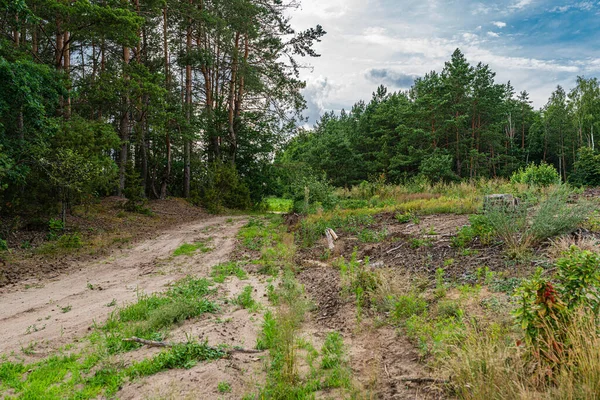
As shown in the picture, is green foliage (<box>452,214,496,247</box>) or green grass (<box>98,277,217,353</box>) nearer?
green grass (<box>98,277,217,353</box>)

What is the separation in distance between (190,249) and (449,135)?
35052mm

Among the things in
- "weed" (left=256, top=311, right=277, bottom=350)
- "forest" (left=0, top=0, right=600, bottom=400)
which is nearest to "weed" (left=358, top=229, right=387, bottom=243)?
"forest" (left=0, top=0, right=600, bottom=400)

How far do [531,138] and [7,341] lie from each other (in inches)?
2191

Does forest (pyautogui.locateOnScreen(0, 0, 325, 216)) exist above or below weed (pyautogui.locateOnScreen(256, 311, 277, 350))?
above

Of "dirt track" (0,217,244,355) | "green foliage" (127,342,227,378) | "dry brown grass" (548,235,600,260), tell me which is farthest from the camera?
"dry brown grass" (548,235,600,260)

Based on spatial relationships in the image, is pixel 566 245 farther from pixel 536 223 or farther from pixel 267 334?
pixel 267 334

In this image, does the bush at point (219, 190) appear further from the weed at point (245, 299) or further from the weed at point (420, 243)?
the weed at point (245, 299)

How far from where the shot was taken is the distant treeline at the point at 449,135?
34.8m

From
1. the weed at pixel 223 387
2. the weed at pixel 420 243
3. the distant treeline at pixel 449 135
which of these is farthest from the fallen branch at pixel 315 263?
the distant treeline at pixel 449 135

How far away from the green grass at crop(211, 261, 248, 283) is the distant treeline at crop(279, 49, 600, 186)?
949 inches

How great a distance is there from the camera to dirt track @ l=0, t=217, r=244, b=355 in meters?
4.42

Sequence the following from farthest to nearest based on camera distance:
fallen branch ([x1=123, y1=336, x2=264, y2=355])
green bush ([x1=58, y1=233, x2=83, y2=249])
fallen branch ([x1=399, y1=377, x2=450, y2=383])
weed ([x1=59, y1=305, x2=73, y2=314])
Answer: green bush ([x1=58, y1=233, x2=83, y2=249])
weed ([x1=59, y1=305, x2=73, y2=314])
fallen branch ([x1=123, y1=336, x2=264, y2=355])
fallen branch ([x1=399, y1=377, x2=450, y2=383])

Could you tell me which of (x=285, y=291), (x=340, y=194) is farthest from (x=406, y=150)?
(x=285, y=291)

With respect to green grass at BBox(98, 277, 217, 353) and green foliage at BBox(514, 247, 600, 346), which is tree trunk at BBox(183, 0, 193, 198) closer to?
green grass at BBox(98, 277, 217, 353)
